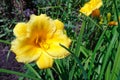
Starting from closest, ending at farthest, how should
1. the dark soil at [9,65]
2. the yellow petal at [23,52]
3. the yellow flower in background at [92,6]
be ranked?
the yellow petal at [23,52] < the yellow flower in background at [92,6] < the dark soil at [9,65]

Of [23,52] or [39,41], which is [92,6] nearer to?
[39,41]

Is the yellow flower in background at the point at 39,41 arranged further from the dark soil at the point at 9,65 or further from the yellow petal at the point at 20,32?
the dark soil at the point at 9,65

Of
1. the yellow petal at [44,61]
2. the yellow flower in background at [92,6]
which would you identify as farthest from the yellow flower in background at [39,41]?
the yellow flower in background at [92,6]

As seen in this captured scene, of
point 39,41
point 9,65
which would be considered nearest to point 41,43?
point 39,41

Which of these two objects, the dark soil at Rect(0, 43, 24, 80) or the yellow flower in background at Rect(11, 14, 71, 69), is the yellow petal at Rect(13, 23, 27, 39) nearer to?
the yellow flower in background at Rect(11, 14, 71, 69)

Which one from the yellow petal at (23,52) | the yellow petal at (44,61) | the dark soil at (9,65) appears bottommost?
the dark soil at (9,65)

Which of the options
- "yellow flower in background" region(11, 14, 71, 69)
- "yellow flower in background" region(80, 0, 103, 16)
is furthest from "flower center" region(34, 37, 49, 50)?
"yellow flower in background" region(80, 0, 103, 16)
